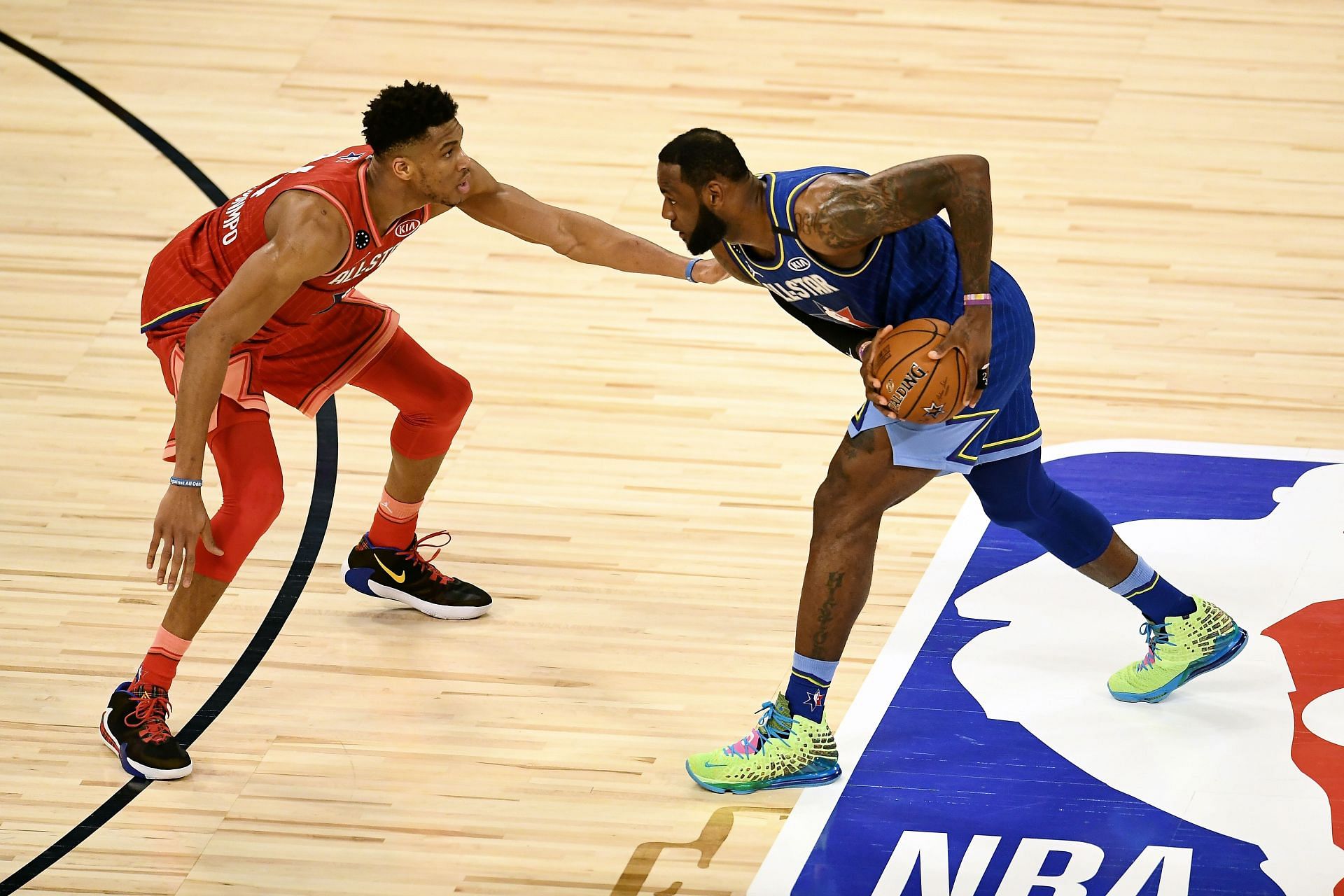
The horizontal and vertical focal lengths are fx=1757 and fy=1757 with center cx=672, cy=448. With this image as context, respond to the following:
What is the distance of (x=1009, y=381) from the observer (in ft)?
13.7

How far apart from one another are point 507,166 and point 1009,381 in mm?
3915

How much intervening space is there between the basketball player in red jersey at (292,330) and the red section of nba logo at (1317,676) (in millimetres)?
1885

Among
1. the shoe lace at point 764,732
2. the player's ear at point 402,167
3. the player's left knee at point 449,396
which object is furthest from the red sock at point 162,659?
the shoe lace at point 764,732

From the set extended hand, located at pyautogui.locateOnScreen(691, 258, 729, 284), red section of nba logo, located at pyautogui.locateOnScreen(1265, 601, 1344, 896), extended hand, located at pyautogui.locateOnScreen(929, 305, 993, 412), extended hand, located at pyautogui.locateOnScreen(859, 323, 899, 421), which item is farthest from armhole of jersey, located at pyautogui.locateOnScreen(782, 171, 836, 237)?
red section of nba logo, located at pyautogui.locateOnScreen(1265, 601, 1344, 896)

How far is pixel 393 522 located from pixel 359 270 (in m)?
0.91

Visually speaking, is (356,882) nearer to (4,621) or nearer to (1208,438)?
(4,621)

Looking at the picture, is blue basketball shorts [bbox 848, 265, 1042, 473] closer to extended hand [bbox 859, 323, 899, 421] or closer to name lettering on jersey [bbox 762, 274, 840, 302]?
extended hand [bbox 859, 323, 899, 421]

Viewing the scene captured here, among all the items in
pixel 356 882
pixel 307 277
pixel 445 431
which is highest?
pixel 307 277

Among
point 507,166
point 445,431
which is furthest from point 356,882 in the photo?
point 507,166

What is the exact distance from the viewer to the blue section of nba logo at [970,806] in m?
4.08

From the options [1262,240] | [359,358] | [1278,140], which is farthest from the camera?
[1278,140]

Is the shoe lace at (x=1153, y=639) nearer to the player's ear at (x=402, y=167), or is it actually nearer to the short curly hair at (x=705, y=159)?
the short curly hair at (x=705, y=159)

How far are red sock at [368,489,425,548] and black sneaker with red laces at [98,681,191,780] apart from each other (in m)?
0.84

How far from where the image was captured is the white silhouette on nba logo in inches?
167
